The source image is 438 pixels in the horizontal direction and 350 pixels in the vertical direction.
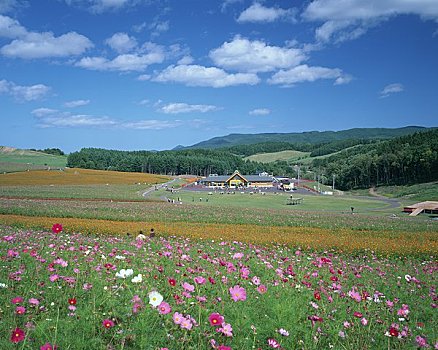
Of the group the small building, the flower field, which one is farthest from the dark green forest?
the flower field

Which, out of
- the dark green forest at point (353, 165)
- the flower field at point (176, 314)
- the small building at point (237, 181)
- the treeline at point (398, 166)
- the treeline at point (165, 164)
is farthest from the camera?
the treeline at point (165, 164)

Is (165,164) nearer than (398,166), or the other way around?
(398,166)

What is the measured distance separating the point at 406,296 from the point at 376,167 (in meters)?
116

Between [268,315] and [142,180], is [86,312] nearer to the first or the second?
[268,315]

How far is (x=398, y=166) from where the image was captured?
109 m

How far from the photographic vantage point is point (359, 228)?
28719 millimetres

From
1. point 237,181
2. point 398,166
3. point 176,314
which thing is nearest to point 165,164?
point 237,181

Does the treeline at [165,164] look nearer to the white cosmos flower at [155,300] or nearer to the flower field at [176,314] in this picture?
the flower field at [176,314]

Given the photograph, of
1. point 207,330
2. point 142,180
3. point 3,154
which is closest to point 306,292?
point 207,330

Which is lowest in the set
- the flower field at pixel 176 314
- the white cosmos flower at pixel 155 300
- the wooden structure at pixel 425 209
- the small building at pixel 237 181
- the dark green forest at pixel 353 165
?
the wooden structure at pixel 425 209

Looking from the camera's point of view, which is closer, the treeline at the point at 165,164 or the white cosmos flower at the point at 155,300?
the white cosmos flower at the point at 155,300

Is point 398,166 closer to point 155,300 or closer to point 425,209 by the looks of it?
point 425,209

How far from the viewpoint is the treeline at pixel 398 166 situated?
98.9 meters

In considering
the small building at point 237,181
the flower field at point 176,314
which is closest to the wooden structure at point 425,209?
the flower field at point 176,314
